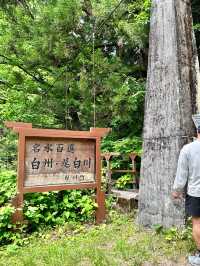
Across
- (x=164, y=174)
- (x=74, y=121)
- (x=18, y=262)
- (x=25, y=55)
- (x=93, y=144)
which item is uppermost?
(x=25, y=55)

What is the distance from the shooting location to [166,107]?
458 centimetres

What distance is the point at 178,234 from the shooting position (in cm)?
402

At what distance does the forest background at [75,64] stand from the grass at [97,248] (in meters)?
0.74

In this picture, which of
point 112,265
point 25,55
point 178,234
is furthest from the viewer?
point 25,55

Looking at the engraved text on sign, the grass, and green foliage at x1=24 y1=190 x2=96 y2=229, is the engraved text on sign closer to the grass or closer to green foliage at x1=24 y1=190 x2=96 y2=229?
green foliage at x1=24 y1=190 x2=96 y2=229

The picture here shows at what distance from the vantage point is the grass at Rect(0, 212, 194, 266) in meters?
3.37

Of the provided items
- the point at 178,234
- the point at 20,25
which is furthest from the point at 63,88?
the point at 178,234

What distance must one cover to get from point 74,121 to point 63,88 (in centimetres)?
124

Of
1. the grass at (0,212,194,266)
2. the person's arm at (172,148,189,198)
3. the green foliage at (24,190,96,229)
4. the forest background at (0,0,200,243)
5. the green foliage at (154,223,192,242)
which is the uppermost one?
the forest background at (0,0,200,243)

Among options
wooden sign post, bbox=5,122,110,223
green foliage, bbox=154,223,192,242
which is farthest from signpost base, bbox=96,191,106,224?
green foliage, bbox=154,223,192,242

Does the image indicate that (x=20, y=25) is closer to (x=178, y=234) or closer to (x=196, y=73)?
(x=196, y=73)

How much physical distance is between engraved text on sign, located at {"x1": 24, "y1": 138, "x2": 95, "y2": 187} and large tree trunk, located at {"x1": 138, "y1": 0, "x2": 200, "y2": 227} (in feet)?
3.10

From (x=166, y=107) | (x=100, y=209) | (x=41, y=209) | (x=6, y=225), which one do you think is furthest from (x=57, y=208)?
(x=166, y=107)

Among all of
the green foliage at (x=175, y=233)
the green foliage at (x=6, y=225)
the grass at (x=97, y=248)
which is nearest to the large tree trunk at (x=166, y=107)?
the green foliage at (x=175, y=233)
